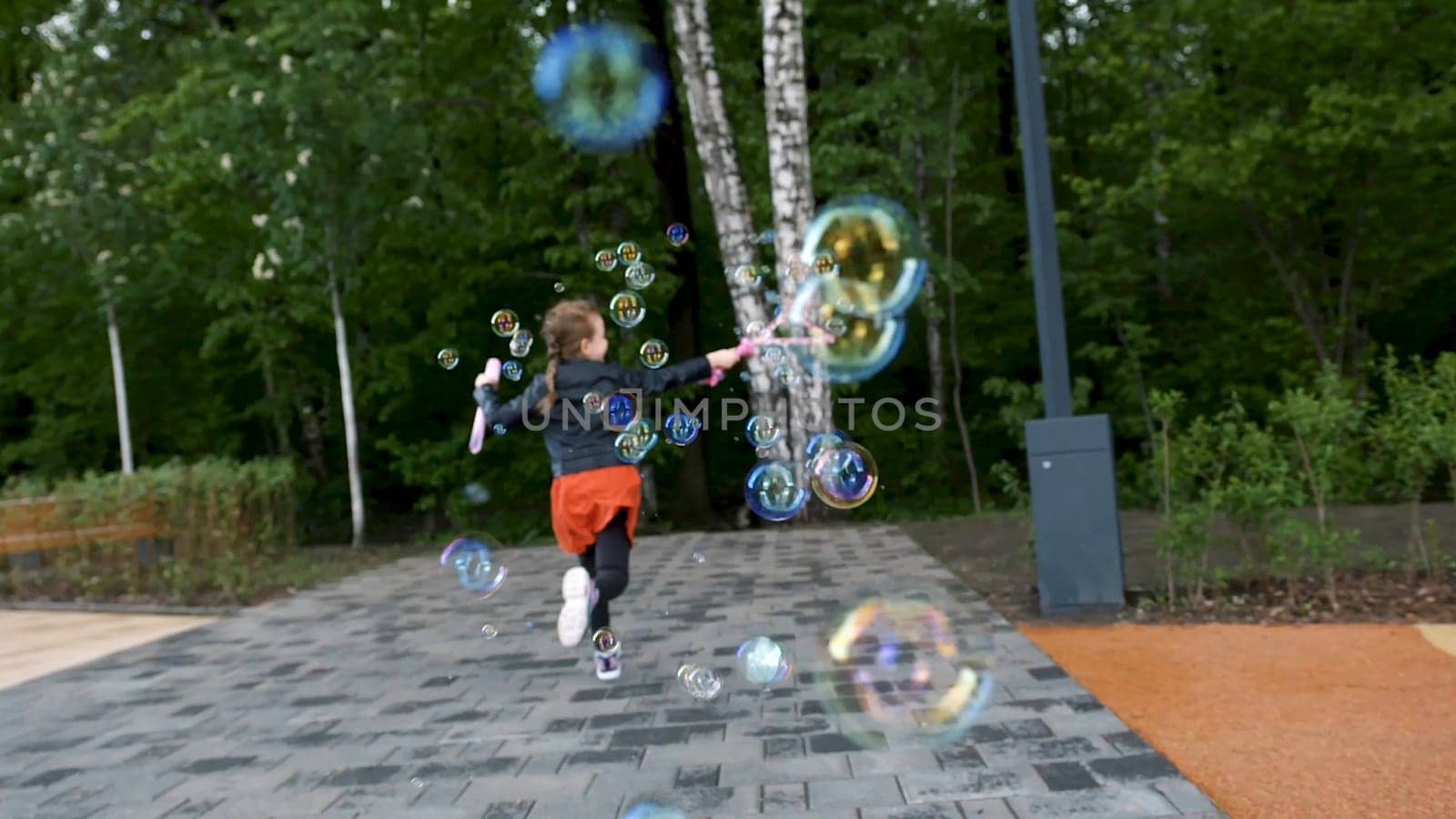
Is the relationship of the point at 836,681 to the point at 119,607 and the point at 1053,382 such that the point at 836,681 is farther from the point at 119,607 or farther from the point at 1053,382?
the point at 119,607

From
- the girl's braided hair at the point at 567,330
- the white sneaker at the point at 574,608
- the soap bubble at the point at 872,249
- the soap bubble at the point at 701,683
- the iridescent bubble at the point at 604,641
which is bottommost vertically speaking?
the soap bubble at the point at 701,683

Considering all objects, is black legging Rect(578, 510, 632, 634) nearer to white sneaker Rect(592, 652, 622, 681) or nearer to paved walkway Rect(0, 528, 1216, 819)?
white sneaker Rect(592, 652, 622, 681)

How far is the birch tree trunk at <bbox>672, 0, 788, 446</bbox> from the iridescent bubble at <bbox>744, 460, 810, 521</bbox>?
698 cm

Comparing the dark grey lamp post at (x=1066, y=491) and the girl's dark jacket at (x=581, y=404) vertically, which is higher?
the girl's dark jacket at (x=581, y=404)

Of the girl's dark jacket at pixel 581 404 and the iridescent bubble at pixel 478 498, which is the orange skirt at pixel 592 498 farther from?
the iridescent bubble at pixel 478 498

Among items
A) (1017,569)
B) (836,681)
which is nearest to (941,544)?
(1017,569)

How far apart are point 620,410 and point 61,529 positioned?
841 centimetres

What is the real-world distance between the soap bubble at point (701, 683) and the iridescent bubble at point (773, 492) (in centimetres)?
203

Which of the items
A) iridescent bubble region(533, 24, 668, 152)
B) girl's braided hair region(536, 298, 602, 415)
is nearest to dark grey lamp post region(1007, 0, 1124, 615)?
girl's braided hair region(536, 298, 602, 415)

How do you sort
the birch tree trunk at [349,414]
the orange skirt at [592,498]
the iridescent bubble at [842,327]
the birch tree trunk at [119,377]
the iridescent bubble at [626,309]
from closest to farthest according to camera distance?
1. the orange skirt at [592,498]
2. the iridescent bubble at [626,309]
3. the iridescent bubble at [842,327]
4. the birch tree trunk at [349,414]
5. the birch tree trunk at [119,377]

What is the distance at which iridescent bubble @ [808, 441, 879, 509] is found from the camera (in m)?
8.16

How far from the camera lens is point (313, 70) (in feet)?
52.4

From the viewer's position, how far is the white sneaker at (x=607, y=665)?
6.46m

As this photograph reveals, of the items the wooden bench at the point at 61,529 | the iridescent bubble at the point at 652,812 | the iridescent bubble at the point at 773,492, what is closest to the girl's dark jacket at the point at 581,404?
the iridescent bubble at the point at 773,492
